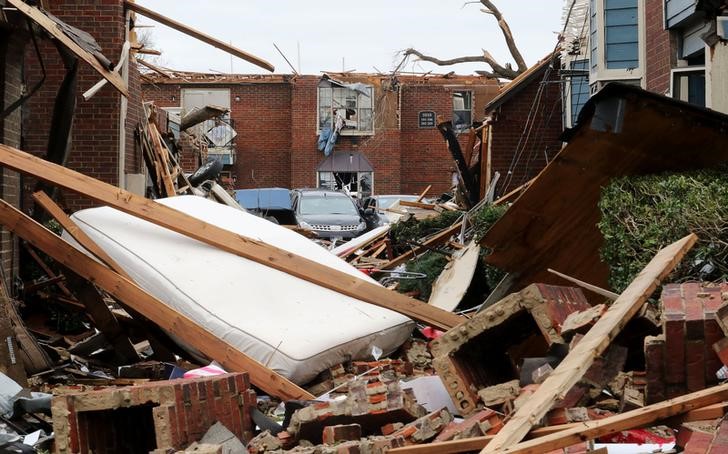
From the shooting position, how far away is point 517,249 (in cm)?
897

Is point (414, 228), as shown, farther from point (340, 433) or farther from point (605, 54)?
point (340, 433)

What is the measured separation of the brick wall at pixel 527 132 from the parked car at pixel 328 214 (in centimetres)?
501

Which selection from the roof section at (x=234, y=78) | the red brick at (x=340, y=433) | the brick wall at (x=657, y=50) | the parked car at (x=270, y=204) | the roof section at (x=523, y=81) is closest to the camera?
the red brick at (x=340, y=433)

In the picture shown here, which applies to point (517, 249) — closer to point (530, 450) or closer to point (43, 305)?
point (43, 305)

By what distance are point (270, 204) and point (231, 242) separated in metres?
17.8

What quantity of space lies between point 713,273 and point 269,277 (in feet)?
10.8

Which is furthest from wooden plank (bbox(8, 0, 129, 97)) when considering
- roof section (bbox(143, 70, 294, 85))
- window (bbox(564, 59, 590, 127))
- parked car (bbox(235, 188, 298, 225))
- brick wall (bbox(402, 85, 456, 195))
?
brick wall (bbox(402, 85, 456, 195))

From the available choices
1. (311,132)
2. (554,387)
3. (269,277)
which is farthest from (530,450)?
(311,132)

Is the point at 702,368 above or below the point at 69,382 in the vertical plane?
above

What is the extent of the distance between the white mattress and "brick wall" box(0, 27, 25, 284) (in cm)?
132

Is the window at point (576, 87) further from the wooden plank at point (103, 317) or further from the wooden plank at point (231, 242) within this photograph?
→ the wooden plank at point (103, 317)

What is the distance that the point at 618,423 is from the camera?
4.18m

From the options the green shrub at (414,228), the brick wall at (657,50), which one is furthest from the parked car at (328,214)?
the brick wall at (657,50)

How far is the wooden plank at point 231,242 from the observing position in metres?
7.57
